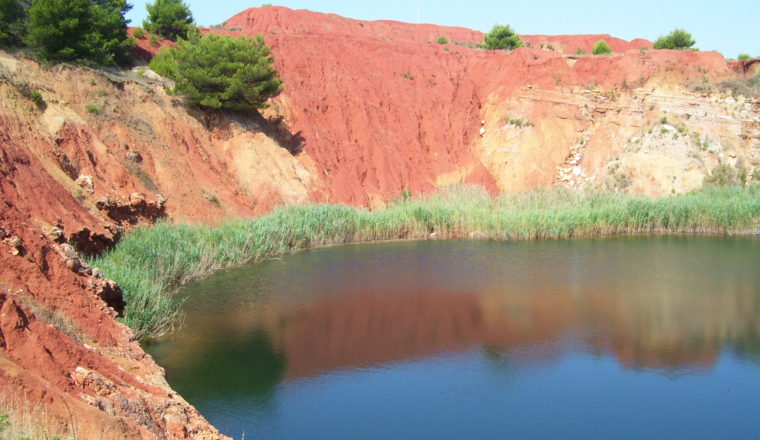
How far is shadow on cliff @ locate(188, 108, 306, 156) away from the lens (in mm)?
23750

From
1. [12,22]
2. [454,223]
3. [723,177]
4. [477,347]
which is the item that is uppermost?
[12,22]

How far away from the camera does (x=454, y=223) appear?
2105cm

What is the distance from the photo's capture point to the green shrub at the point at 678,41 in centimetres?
3603

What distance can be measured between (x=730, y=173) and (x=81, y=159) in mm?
22966

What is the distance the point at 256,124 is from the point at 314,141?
2.53 metres

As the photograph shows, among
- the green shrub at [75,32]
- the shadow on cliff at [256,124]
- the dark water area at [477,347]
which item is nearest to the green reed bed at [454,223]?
the dark water area at [477,347]

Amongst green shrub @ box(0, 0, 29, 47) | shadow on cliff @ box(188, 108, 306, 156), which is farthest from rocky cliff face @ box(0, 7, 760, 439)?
green shrub @ box(0, 0, 29, 47)

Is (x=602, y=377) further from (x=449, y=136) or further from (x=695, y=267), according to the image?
(x=449, y=136)

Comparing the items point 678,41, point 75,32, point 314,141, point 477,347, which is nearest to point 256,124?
point 314,141

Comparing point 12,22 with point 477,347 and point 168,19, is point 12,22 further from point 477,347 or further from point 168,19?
point 477,347

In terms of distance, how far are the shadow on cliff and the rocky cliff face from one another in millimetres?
72

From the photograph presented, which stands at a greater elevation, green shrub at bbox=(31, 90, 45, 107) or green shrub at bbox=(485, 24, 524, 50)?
green shrub at bbox=(485, 24, 524, 50)

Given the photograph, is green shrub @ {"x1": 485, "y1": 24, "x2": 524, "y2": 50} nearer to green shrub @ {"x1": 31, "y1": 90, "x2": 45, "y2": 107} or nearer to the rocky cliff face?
the rocky cliff face

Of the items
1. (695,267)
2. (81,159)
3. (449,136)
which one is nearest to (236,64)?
(81,159)
